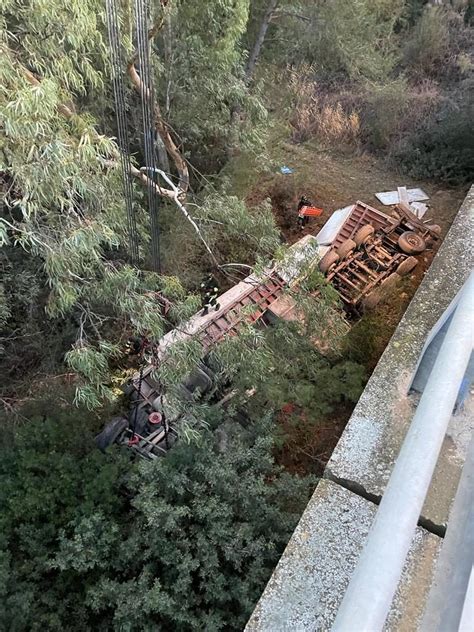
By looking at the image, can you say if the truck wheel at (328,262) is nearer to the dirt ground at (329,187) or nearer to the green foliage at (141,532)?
the dirt ground at (329,187)

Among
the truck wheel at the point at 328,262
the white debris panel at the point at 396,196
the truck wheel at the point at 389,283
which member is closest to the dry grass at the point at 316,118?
the white debris panel at the point at 396,196

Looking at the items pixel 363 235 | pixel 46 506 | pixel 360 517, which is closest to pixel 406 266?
pixel 363 235

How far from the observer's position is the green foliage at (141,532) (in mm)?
3496

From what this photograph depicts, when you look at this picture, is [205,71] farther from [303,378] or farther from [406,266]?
[303,378]

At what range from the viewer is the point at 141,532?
153 inches

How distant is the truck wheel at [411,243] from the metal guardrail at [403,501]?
587 centimetres

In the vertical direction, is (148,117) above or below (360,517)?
above

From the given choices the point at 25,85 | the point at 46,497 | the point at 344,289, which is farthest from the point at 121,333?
the point at 344,289

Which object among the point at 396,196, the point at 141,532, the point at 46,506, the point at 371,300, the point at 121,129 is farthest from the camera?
the point at 396,196

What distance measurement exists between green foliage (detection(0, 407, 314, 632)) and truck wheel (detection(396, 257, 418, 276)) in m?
3.49

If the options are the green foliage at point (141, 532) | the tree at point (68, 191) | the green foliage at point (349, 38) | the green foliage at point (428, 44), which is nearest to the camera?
the tree at point (68, 191)

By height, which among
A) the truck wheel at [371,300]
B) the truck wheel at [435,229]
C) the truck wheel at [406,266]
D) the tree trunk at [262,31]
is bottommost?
the truck wheel at [371,300]

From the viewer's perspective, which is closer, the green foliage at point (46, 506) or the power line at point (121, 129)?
the green foliage at point (46, 506)

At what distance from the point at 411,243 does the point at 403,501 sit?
646cm
